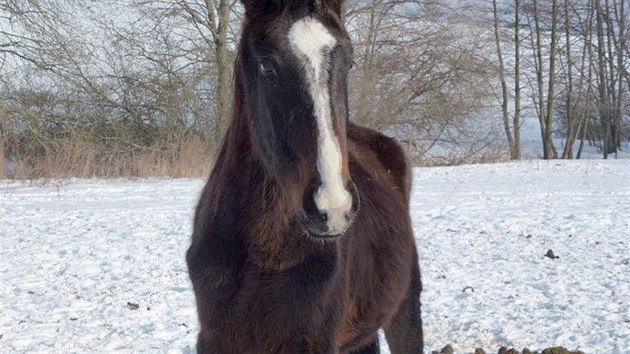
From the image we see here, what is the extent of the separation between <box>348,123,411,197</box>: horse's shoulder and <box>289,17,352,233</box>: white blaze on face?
68.7 inches

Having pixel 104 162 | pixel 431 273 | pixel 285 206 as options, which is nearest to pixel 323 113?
pixel 285 206

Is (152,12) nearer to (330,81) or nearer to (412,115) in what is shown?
(412,115)

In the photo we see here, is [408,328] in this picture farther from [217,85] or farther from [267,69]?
[217,85]

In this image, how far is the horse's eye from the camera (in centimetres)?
242

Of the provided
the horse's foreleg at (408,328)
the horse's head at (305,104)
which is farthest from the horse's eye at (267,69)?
the horse's foreleg at (408,328)

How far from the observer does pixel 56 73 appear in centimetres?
1588

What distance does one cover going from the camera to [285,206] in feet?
8.66

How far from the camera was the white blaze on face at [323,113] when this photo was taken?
84.7 inches

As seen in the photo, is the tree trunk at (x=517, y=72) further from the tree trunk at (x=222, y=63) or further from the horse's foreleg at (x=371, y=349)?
the horse's foreleg at (x=371, y=349)

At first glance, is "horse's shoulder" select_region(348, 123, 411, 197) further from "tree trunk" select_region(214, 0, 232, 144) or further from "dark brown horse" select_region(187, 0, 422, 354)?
"tree trunk" select_region(214, 0, 232, 144)

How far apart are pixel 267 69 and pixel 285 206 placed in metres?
0.51

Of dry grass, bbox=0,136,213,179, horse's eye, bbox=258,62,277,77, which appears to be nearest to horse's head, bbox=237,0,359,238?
horse's eye, bbox=258,62,277,77

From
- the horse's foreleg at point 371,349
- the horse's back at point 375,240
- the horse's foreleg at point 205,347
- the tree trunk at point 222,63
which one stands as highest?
the tree trunk at point 222,63

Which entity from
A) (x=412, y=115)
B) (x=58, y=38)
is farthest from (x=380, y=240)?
(x=412, y=115)
